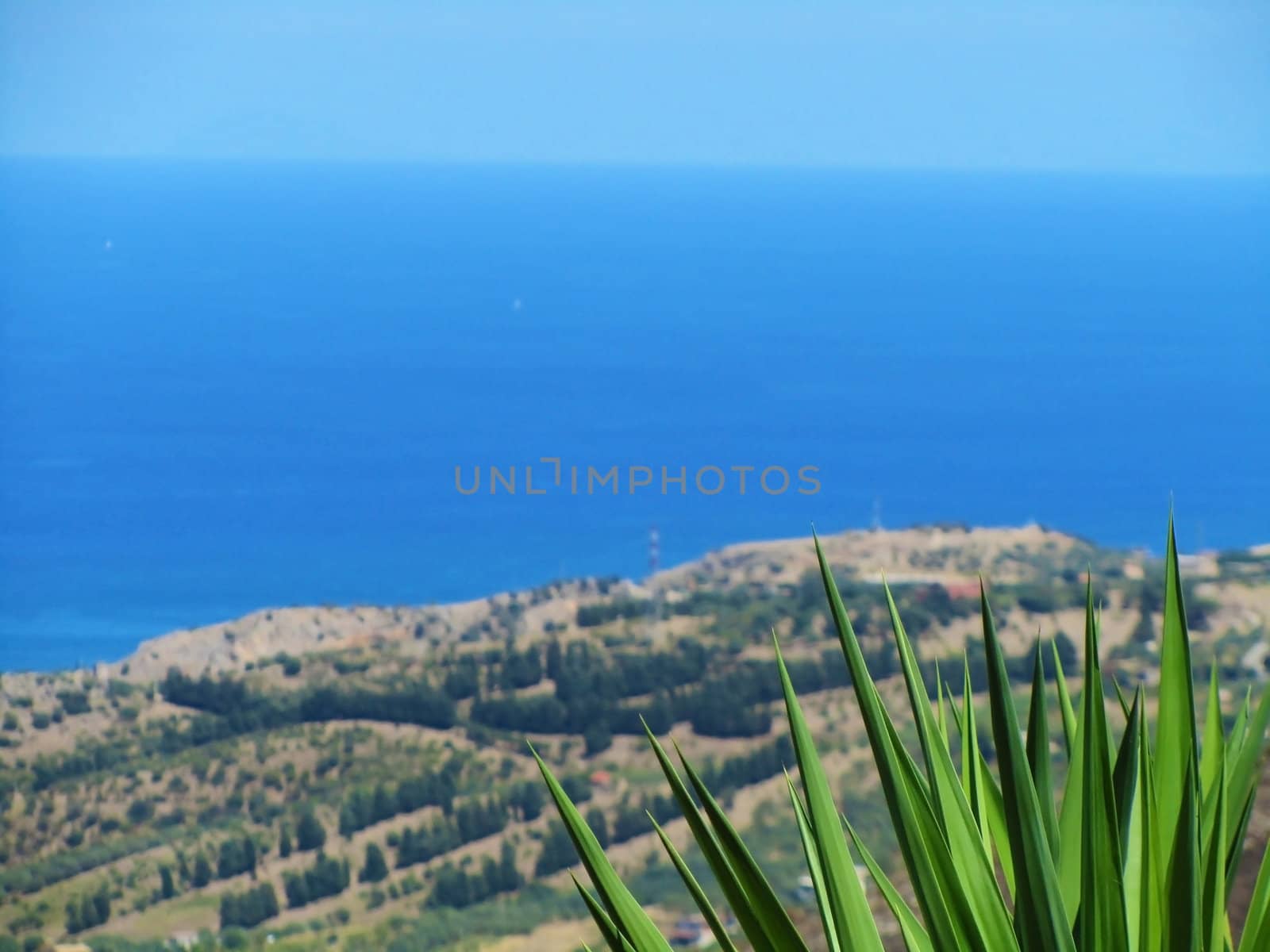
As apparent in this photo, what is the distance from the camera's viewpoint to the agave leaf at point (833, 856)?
564 millimetres

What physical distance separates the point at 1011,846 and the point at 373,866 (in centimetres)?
949

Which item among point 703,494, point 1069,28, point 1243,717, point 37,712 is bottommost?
point 1243,717

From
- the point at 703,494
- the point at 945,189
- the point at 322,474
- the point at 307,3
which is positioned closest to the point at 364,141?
the point at 307,3

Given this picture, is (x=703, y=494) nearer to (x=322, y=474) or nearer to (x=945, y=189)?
(x=322, y=474)

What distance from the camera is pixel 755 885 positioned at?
0.58 metres

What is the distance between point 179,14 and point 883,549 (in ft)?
40.0

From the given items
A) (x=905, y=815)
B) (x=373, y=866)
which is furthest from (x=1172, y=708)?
(x=373, y=866)

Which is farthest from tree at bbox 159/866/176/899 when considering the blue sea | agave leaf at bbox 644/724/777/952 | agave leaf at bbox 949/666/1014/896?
agave leaf at bbox 644/724/777/952

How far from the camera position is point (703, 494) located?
14.0m

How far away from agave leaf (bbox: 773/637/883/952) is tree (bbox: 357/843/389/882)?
9.18 m

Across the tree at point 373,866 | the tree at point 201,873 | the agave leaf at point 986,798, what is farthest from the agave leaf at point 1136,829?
the tree at point 201,873

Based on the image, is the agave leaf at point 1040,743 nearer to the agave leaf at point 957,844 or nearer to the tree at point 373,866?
the agave leaf at point 957,844

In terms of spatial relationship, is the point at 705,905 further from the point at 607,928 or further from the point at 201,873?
the point at 201,873

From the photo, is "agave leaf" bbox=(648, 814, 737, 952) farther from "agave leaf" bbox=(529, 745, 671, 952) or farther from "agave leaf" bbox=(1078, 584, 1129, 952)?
"agave leaf" bbox=(1078, 584, 1129, 952)
